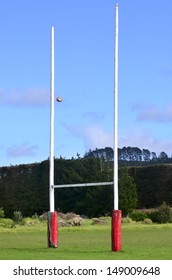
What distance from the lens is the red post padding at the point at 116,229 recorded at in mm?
15117

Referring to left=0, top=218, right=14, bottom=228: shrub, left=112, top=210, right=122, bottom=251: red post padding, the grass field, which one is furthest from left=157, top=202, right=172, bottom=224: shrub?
left=112, top=210, right=122, bottom=251: red post padding

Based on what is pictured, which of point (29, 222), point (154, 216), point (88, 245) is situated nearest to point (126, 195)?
point (154, 216)

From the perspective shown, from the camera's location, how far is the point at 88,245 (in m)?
17.8

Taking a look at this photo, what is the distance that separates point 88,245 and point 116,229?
2.80 metres

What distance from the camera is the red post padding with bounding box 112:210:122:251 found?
15117mm

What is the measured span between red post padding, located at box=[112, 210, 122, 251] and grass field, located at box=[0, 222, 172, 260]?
208mm

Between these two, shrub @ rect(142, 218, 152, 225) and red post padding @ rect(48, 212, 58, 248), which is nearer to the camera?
red post padding @ rect(48, 212, 58, 248)

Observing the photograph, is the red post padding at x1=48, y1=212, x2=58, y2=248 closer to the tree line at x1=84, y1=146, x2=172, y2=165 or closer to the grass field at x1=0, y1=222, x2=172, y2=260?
the grass field at x1=0, y1=222, x2=172, y2=260

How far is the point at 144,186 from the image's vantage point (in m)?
38.8

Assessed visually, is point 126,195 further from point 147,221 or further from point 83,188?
point 147,221
